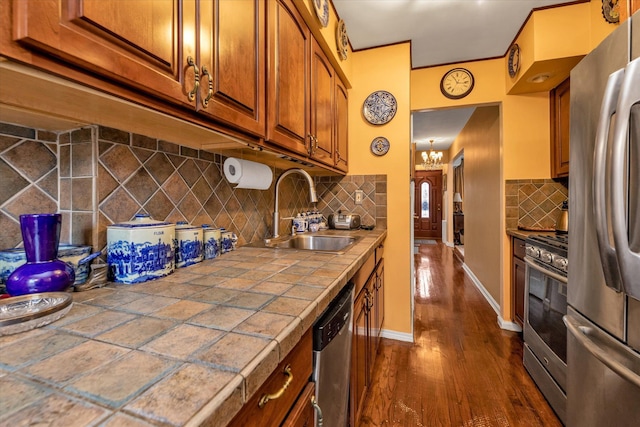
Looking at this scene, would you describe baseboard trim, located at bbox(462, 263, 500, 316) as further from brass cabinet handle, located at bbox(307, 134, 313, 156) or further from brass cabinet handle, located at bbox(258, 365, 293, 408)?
brass cabinet handle, located at bbox(258, 365, 293, 408)

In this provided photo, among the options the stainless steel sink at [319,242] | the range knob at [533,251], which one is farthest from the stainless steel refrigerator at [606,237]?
the stainless steel sink at [319,242]

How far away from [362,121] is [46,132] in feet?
6.70

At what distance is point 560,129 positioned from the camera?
2.23m

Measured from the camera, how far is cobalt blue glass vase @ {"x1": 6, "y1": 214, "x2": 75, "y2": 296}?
2.07 ft

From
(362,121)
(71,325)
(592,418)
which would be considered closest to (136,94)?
(71,325)

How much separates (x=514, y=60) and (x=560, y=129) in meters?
0.69

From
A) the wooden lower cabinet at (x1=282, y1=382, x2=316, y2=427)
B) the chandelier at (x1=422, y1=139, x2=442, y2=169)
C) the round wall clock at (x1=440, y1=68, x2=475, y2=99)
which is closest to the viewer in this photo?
the wooden lower cabinet at (x1=282, y1=382, x2=316, y2=427)

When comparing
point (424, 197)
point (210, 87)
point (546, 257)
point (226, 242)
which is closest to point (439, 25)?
point (546, 257)

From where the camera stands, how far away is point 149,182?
39.2 inches

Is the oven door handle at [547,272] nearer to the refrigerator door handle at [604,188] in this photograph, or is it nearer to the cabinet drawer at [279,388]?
the refrigerator door handle at [604,188]

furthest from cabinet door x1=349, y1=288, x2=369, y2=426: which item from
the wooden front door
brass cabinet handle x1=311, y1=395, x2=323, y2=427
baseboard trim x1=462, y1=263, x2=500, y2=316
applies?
the wooden front door

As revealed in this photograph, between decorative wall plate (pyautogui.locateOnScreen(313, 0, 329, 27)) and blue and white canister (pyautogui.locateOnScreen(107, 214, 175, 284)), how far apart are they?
141 cm

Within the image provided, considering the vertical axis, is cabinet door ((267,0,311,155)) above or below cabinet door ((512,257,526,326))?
above

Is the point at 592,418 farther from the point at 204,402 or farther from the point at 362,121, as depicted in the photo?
the point at 362,121
